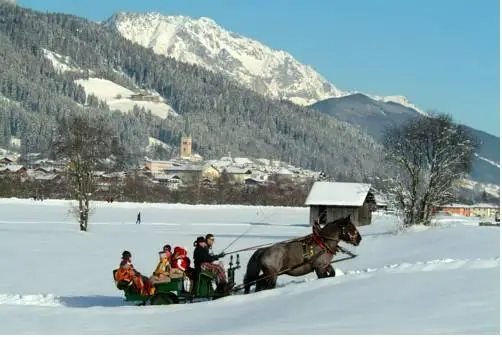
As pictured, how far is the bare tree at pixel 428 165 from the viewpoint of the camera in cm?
4416

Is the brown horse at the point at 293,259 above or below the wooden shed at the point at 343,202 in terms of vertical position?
below

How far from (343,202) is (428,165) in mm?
24682

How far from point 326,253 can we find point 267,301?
7.39 ft

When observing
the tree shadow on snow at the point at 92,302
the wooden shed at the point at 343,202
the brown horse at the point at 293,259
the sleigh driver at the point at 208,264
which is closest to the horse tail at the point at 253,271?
the brown horse at the point at 293,259

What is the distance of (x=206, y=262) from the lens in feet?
49.9

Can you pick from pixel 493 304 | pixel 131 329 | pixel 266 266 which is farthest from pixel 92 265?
pixel 493 304

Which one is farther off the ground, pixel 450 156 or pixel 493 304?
pixel 450 156

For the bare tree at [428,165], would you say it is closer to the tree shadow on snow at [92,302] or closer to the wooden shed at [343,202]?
the wooden shed at [343,202]

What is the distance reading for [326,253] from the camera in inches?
590

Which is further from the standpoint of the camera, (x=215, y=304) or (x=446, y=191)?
(x=446, y=191)

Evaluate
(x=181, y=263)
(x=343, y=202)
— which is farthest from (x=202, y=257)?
(x=343, y=202)

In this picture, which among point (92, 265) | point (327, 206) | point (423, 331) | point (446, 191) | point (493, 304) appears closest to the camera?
point (423, 331)

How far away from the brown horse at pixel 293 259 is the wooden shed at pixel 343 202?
5383cm

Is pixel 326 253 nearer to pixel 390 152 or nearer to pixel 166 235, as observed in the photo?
pixel 390 152
